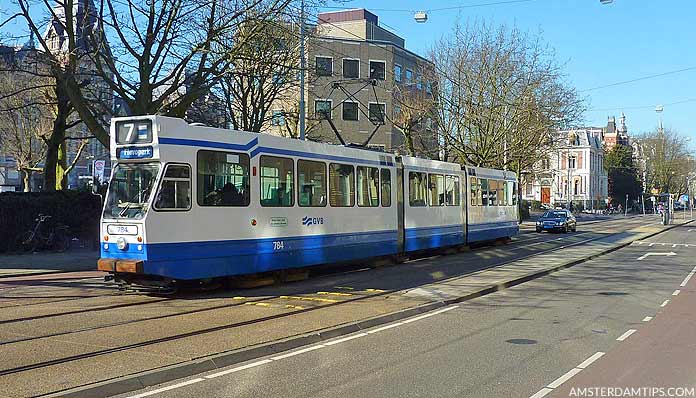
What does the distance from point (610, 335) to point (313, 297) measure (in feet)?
19.1

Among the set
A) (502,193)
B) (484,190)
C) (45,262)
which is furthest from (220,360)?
(502,193)

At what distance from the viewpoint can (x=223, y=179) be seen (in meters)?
13.9

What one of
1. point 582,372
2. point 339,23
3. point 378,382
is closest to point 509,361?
point 582,372

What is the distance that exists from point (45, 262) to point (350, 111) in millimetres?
41482

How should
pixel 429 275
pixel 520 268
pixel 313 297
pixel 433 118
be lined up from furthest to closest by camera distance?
pixel 433 118 → pixel 520 268 → pixel 429 275 → pixel 313 297

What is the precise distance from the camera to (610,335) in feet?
32.4

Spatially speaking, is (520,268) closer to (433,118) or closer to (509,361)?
(509,361)

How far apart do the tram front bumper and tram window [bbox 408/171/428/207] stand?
35.2 ft

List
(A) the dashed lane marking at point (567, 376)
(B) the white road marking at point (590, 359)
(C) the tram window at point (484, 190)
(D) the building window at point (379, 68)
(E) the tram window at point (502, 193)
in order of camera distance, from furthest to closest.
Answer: (D) the building window at point (379, 68)
(E) the tram window at point (502, 193)
(C) the tram window at point (484, 190)
(B) the white road marking at point (590, 359)
(A) the dashed lane marking at point (567, 376)

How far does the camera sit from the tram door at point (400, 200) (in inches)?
812

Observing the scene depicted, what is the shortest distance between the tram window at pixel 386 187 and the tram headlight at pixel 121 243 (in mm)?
8902

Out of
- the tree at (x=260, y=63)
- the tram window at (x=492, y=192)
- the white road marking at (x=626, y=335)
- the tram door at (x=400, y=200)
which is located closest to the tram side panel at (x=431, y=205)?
the tram door at (x=400, y=200)

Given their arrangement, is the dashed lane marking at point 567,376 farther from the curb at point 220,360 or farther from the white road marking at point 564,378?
the curb at point 220,360

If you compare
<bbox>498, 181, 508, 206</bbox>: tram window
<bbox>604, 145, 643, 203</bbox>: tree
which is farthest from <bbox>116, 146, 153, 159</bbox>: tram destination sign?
<bbox>604, 145, 643, 203</bbox>: tree
